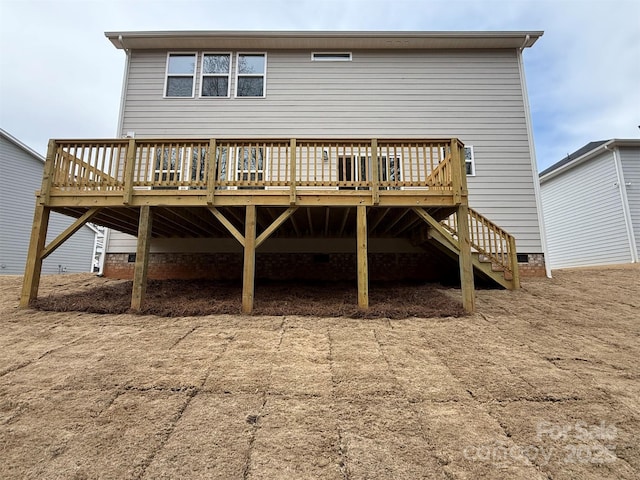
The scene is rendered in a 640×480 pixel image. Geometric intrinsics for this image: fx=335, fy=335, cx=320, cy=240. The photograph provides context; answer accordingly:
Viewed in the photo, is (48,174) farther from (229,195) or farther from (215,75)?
(215,75)

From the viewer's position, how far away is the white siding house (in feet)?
29.6

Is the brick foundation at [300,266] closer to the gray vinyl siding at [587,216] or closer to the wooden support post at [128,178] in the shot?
the wooden support post at [128,178]

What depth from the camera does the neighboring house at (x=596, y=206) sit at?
11.7 metres

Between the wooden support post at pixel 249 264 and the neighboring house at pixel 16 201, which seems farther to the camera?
the neighboring house at pixel 16 201

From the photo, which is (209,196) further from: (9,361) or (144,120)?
(144,120)

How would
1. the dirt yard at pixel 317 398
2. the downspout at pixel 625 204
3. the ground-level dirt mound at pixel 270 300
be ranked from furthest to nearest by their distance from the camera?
the downspout at pixel 625 204 < the ground-level dirt mound at pixel 270 300 < the dirt yard at pixel 317 398

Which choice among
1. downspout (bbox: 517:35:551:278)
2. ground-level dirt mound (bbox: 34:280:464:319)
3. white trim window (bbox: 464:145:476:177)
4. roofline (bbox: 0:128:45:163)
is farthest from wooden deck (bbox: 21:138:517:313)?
roofline (bbox: 0:128:45:163)

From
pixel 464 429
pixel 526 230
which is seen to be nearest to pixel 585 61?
pixel 526 230

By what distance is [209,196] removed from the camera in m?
5.70

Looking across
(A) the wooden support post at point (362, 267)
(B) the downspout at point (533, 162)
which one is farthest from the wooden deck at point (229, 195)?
(B) the downspout at point (533, 162)

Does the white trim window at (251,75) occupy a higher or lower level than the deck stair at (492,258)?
higher

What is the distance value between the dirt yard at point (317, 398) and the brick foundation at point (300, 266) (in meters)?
3.51

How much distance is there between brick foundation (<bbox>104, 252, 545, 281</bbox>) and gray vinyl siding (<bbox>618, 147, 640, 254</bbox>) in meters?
5.96

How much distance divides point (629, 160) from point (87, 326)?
649 inches
